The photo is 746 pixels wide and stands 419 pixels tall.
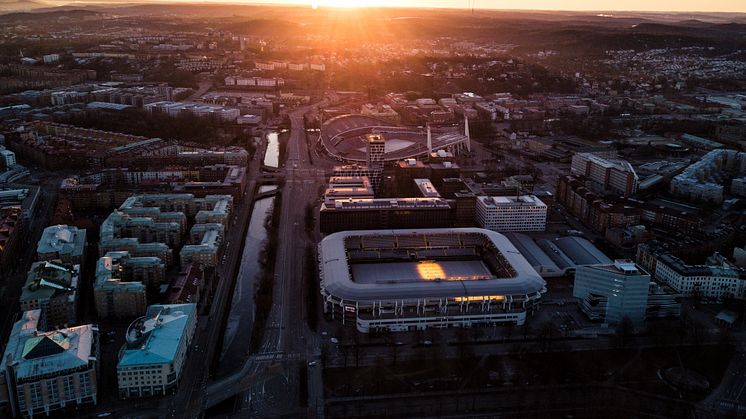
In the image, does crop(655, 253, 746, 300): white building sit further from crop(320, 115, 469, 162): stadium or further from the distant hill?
the distant hill

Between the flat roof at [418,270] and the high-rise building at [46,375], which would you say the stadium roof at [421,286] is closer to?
the flat roof at [418,270]


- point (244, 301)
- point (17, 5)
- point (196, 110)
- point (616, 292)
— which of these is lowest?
point (244, 301)

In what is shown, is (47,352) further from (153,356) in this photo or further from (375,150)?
(375,150)

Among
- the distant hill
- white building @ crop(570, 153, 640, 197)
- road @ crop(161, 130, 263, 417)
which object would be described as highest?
the distant hill

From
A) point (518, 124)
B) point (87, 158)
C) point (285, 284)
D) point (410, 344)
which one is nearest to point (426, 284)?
point (410, 344)

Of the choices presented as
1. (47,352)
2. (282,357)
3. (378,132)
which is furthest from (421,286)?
(378,132)

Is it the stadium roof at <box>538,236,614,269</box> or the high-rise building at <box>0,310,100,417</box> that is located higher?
the high-rise building at <box>0,310,100,417</box>

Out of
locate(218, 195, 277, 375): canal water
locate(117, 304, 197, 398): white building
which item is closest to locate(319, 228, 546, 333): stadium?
locate(218, 195, 277, 375): canal water
